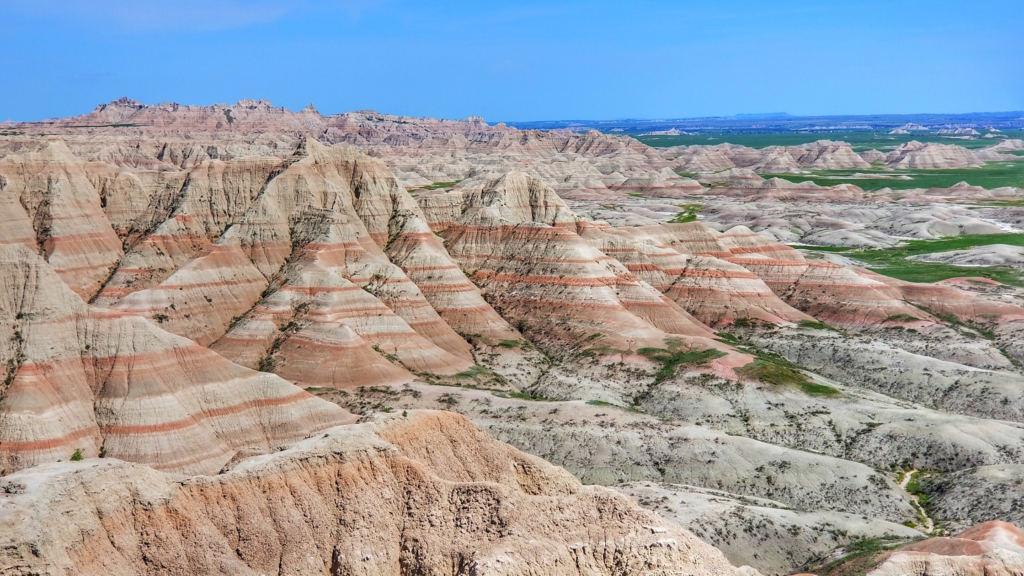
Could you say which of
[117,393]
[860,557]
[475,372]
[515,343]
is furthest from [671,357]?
[117,393]

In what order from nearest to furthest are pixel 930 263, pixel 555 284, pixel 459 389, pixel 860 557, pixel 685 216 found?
pixel 860 557 → pixel 459 389 → pixel 555 284 → pixel 930 263 → pixel 685 216

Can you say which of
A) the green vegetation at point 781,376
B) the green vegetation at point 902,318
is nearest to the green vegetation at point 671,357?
the green vegetation at point 781,376

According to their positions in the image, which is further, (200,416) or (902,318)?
(902,318)

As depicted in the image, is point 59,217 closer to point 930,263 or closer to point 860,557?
point 860,557

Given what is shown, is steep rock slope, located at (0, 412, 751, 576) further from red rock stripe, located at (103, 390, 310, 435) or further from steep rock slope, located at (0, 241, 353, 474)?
red rock stripe, located at (103, 390, 310, 435)

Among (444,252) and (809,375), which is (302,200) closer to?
(444,252)

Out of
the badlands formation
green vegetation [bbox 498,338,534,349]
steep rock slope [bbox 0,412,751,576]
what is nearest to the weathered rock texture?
the badlands formation

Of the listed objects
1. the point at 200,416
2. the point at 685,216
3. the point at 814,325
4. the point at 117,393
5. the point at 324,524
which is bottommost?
the point at 814,325
